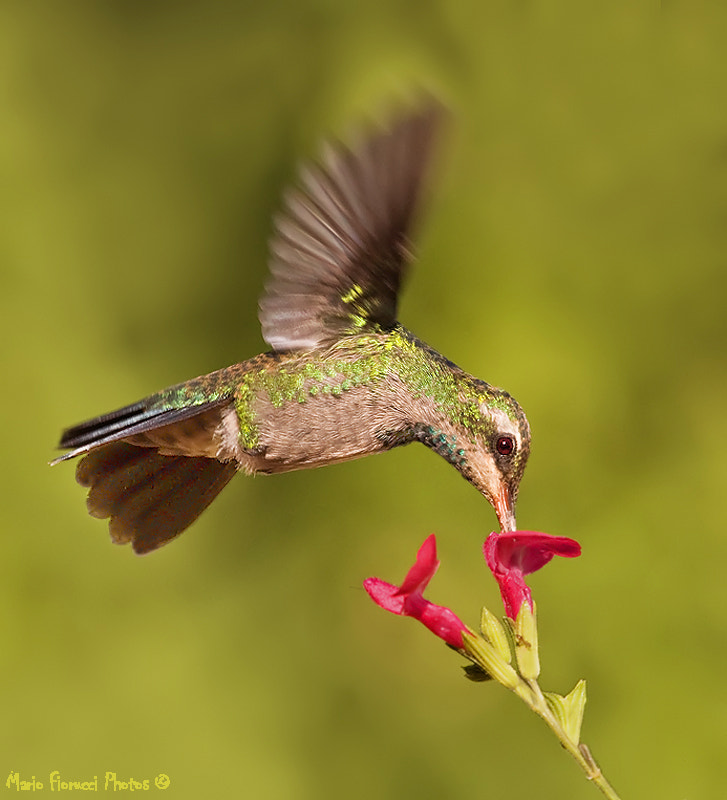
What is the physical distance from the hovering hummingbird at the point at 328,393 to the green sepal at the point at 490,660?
278mm

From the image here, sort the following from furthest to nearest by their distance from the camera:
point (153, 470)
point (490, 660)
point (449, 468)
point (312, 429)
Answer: point (449, 468) → point (153, 470) → point (312, 429) → point (490, 660)

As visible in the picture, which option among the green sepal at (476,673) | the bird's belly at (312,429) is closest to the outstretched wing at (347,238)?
the bird's belly at (312,429)

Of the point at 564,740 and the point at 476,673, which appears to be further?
the point at 476,673

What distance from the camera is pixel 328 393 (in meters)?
1.63

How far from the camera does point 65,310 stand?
9.61 ft

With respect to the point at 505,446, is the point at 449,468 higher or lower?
lower

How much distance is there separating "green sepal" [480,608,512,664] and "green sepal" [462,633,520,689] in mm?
11

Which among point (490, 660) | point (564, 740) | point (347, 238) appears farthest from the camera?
point (347, 238)

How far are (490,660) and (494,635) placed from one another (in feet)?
0.13

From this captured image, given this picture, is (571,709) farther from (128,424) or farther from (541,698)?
(128,424)

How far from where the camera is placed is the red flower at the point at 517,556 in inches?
48.9

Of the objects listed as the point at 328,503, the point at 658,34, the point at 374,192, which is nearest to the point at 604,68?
the point at 658,34

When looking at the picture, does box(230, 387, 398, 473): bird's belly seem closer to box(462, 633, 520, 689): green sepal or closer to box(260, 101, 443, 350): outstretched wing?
box(260, 101, 443, 350): outstretched wing

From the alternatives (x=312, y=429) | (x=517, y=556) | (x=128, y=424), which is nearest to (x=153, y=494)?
(x=128, y=424)
